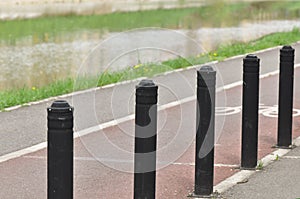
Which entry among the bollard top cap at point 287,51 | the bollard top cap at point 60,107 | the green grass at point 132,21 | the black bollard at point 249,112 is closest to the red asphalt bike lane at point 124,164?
the black bollard at point 249,112

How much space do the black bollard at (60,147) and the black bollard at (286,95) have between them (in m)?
3.77

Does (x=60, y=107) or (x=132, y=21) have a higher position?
(x=132, y=21)

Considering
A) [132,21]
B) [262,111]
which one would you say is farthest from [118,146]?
[132,21]

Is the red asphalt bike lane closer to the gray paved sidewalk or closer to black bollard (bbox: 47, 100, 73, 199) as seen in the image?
A: the gray paved sidewalk

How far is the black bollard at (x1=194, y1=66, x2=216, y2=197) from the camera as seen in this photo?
7.84 metres

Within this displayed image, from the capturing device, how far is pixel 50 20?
35188 millimetres

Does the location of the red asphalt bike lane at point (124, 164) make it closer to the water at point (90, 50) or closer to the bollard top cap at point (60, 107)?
the water at point (90, 50)

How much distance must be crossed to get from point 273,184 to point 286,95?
1.48m

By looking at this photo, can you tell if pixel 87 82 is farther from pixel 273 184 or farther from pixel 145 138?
pixel 145 138

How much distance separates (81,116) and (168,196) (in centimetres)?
422

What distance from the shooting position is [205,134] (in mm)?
7980

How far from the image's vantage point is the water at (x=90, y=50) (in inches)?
687

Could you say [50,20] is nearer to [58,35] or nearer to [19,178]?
[58,35]

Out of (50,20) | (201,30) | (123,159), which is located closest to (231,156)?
(123,159)
